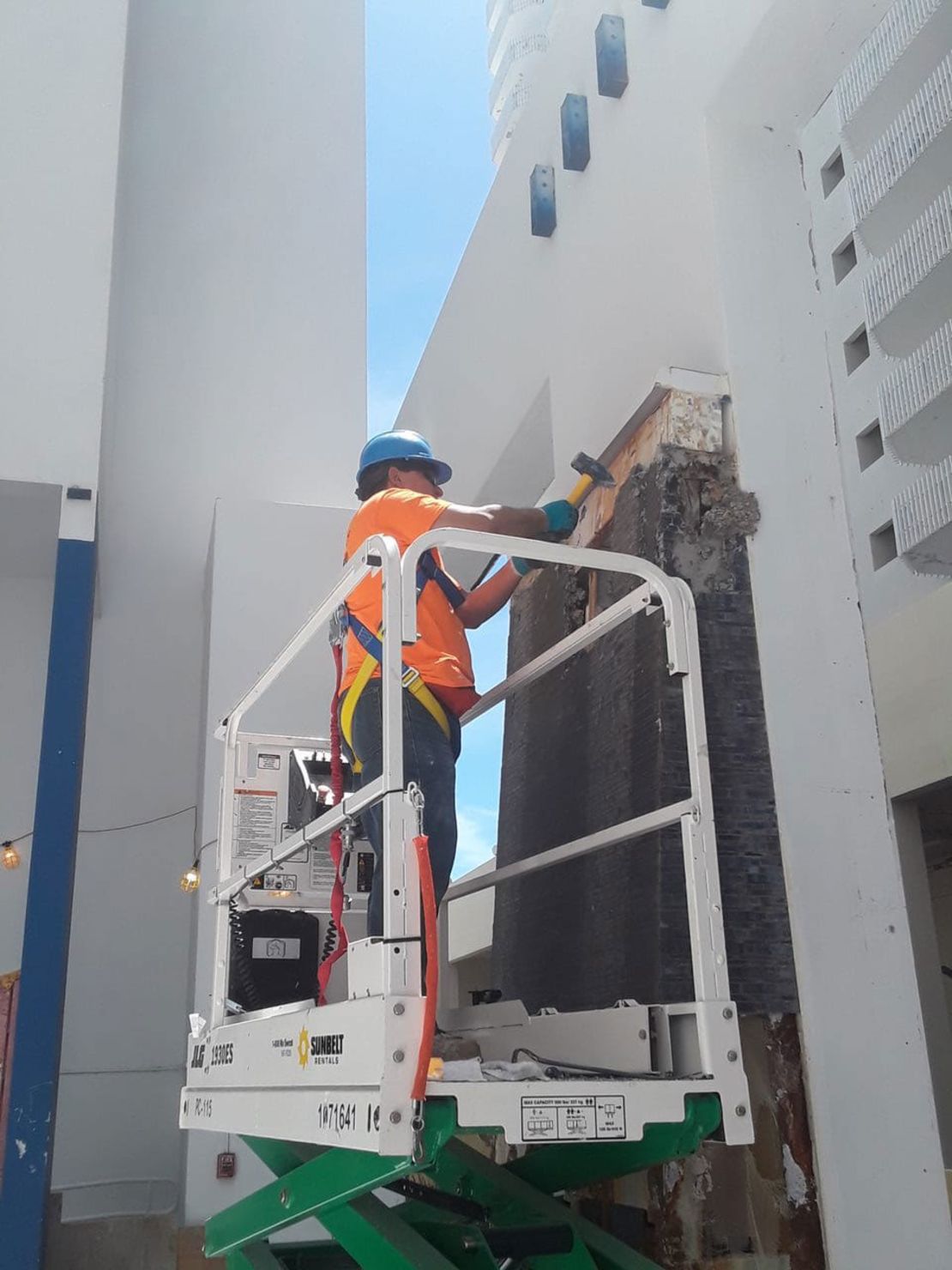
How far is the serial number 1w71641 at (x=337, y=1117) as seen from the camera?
98.6 inches

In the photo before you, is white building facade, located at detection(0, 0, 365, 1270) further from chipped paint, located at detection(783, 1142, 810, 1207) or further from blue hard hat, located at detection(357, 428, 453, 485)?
chipped paint, located at detection(783, 1142, 810, 1207)

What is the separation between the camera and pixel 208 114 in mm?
9375

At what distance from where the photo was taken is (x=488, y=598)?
3.75 meters

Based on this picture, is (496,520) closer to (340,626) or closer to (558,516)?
(558,516)

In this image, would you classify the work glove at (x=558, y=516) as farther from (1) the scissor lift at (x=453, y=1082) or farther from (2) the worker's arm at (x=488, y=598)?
(1) the scissor lift at (x=453, y=1082)

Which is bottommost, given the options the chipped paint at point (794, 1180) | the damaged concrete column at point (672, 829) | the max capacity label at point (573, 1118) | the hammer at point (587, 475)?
the chipped paint at point (794, 1180)

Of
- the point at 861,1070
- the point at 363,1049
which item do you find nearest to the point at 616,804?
the point at 861,1070

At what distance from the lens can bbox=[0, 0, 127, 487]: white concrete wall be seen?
6766mm

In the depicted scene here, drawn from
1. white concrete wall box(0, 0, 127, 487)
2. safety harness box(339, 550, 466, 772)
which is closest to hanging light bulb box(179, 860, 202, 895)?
white concrete wall box(0, 0, 127, 487)

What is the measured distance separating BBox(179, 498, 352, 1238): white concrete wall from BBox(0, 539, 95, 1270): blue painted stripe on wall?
95 centimetres

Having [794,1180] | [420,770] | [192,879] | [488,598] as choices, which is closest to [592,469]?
[488,598]


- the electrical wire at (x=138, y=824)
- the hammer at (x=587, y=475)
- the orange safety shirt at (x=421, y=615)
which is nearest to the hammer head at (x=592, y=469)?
the hammer at (x=587, y=475)

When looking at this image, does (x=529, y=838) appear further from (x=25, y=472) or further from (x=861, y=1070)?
(x=25, y=472)

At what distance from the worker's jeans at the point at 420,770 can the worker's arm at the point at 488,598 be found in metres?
0.51
